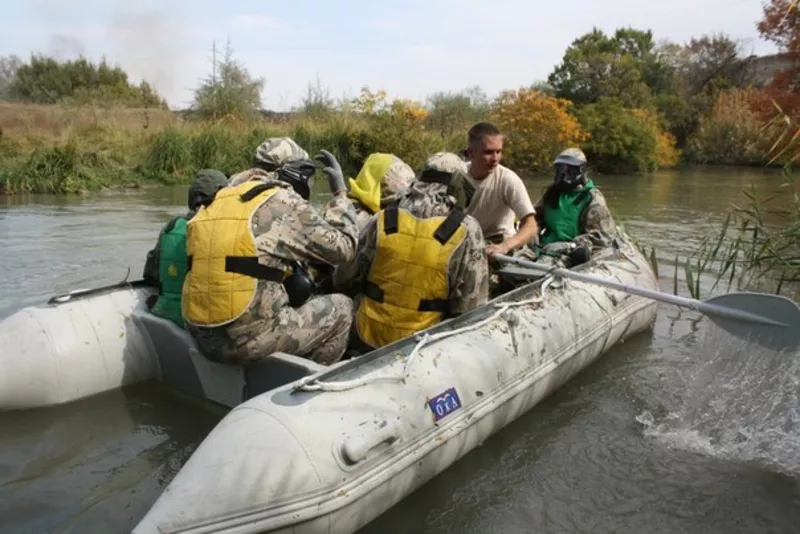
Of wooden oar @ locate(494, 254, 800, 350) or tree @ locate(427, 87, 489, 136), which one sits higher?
tree @ locate(427, 87, 489, 136)

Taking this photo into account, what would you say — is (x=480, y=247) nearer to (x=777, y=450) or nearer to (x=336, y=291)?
(x=336, y=291)

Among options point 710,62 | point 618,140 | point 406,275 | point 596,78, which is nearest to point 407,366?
point 406,275

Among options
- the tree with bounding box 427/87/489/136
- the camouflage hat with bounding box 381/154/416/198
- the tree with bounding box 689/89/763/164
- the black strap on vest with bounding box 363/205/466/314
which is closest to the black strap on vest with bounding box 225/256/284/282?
the black strap on vest with bounding box 363/205/466/314

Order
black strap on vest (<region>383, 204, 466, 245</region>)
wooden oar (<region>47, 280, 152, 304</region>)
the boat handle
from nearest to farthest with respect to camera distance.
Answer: the boat handle, black strap on vest (<region>383, 204, 466, 245</region>), wooden oar (<region>47, 280, 152, 304</region>)

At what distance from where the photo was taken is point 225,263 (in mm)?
3090

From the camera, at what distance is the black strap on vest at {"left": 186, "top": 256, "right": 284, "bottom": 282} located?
10.1 feet

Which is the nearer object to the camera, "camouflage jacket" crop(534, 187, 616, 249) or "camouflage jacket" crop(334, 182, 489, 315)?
"camouflage jacket" crop(334, 182, 489, 315)

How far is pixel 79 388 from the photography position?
3.78m

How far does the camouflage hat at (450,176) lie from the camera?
11.7ft

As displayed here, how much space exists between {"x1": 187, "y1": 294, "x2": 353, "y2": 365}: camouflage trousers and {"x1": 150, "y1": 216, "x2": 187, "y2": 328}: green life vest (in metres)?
0.47

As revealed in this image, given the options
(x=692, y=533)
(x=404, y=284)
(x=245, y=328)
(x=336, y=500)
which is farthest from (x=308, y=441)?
(x=692, y=533)

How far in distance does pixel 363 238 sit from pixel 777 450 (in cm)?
256

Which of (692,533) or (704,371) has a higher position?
(704,371)

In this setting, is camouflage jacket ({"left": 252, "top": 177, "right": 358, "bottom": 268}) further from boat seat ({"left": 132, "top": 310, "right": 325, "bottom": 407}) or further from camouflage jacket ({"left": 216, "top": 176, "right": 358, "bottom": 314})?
boat seat ({"left": 132, "top": 310, "right": 325, "bottom": 407})
